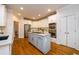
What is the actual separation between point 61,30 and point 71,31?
83 centimetres

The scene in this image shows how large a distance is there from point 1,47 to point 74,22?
3211 millimetres

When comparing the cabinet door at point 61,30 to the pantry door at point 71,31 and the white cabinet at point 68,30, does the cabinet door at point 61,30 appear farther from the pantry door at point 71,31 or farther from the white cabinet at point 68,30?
the pantry door at point 71,31

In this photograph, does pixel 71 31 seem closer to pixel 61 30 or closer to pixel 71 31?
pixel 71 31

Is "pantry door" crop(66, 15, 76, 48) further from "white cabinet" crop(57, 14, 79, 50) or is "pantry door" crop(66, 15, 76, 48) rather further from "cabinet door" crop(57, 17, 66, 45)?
"cabinet door" crop(57, 17, 66, 45)

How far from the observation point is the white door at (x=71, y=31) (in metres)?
4.32

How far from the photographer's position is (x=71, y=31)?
4477 millimetres

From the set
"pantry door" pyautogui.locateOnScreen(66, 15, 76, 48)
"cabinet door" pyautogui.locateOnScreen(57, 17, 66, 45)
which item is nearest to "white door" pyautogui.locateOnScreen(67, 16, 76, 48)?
"pantry door" pyautogui.locateOnScreen(66, 15, 76, 48)

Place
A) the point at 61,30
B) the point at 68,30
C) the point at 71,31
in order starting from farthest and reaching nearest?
1. the point at 61,30
2. the point at 68,30
3. the point at 71,31

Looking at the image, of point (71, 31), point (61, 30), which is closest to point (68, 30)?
point (71, 31)

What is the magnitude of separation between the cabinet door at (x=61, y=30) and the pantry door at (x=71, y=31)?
32 centimetres

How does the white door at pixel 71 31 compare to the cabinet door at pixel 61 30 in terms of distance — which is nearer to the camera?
the white door at pixel 71 31

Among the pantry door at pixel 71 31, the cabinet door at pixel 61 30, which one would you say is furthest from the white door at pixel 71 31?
the cabinet door at pixel 61 30

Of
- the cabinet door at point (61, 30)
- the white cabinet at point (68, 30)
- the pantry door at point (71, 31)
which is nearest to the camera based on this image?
the white cabinet at point (68, 30)
